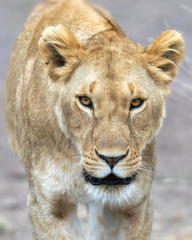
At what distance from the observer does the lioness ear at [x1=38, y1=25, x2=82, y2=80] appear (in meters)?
4.48

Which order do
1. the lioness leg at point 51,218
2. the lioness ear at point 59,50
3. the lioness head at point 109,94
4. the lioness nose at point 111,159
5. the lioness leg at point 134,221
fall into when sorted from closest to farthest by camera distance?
the lioness nose at point 111,159
the lioness head at point 109,94
the lioness ear at point 59,50
the lioness leg at point 51,218
the lioness leg at point 134,221

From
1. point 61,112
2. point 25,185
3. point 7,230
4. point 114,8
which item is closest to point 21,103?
point 61,112

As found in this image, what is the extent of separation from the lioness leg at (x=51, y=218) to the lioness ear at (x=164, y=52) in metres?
0.86

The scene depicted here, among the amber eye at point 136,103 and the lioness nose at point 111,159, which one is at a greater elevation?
the amber eye at point 136,103

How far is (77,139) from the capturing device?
4.50 metres

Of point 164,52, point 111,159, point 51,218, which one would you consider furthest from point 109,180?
point 164,52

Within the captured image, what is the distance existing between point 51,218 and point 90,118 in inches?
29.6

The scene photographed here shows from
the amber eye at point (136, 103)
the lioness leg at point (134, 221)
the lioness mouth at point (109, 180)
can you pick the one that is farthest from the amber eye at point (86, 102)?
the lioness leg at point (134, 221)

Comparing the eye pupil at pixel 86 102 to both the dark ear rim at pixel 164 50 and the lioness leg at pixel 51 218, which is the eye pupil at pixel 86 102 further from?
the lioness leg at pixel 51 218

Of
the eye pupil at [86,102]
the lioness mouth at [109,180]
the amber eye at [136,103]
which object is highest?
the amber eye at [136,103]

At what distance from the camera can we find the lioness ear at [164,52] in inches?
179

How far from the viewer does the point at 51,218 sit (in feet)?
15.8

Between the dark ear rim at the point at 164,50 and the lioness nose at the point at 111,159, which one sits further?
the dark ear rim at the point at 164,50

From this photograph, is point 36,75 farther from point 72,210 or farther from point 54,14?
point 72,210
